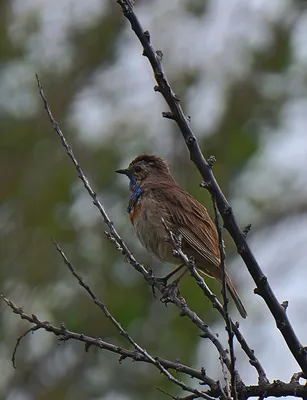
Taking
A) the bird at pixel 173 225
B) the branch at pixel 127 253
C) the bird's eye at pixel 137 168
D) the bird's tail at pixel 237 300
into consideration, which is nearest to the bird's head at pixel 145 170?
the bird's eye at pixel 137 168

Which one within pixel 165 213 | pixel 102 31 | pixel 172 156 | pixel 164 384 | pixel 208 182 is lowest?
pixel 208 182

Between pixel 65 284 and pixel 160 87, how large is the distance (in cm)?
754

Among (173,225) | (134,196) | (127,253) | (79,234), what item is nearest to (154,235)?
(173,225)

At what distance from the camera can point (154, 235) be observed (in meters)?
5.64

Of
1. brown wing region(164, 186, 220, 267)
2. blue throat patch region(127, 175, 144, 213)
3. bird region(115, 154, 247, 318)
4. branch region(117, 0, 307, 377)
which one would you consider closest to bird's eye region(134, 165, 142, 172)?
blue throat patch region(127, 175, 144, 213)

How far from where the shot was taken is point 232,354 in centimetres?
301

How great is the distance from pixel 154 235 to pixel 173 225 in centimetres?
15

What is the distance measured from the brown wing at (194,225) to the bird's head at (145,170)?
0.47 meters

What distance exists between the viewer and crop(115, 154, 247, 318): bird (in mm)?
5613

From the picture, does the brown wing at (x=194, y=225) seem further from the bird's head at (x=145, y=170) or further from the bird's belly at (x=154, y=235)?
the bird's head at (x=145, y=170)

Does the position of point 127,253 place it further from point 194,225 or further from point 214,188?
point 194,225

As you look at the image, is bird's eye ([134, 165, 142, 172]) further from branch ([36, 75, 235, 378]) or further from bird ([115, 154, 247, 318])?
branch ([36, 75, 235, 378])

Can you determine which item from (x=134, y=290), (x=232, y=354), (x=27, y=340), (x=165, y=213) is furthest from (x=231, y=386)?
(x=27, y=340)

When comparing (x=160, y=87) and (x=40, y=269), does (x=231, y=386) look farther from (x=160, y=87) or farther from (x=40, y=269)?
(x=40, y=269)
